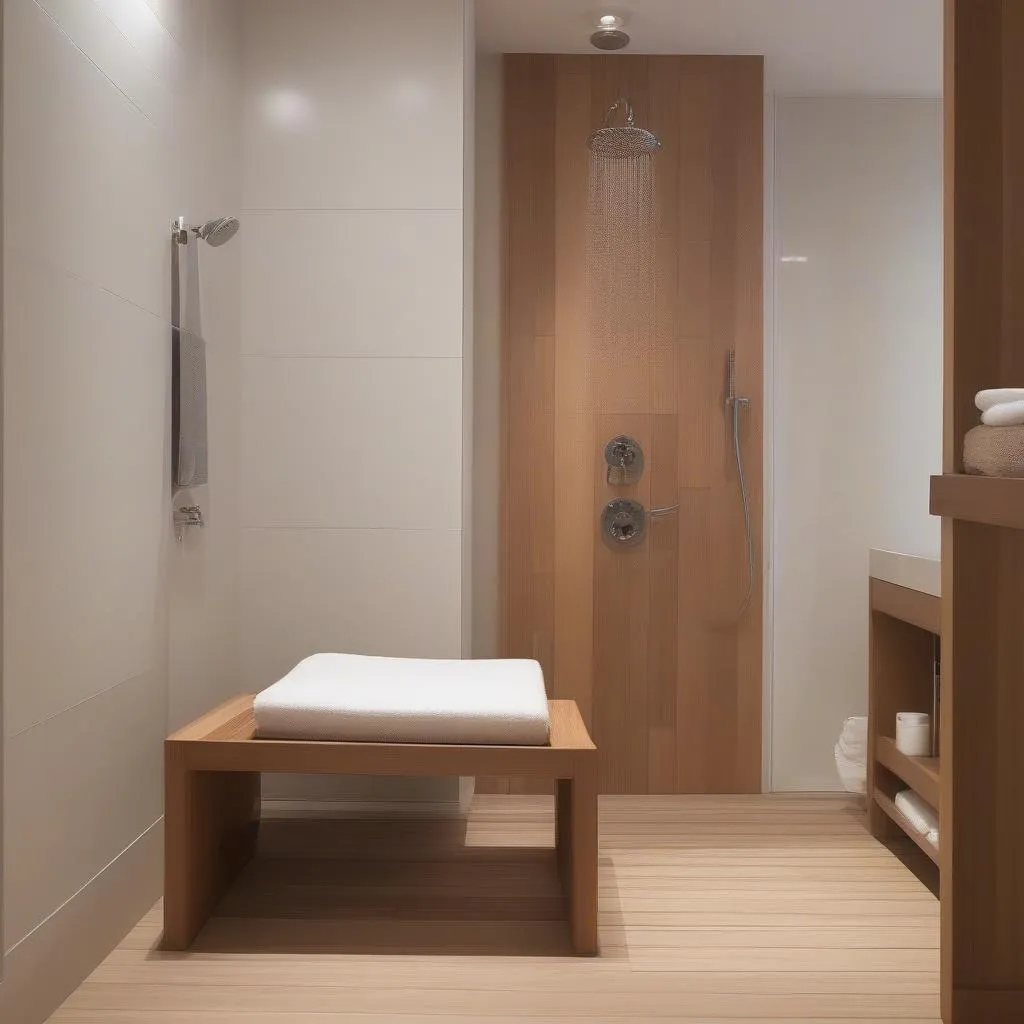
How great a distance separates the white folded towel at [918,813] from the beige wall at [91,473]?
1.78m

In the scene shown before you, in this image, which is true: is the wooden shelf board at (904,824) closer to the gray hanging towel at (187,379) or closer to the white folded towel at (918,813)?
the white folded towel at (918,813)

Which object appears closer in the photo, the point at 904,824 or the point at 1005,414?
the point at 1005,414

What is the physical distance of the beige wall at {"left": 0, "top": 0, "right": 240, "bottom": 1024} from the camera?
1.72m

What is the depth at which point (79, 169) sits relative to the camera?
1.94 metres

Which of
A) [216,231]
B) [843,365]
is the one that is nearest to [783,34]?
[843,365]

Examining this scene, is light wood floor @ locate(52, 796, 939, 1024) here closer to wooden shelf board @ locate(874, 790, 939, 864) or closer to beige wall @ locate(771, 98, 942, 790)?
wooden shelf board @ locate(874, 790, 939, 864)

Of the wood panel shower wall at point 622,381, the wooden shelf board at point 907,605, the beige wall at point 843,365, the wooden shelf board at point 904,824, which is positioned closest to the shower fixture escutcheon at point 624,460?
the wood panel shower wall at point 622,381

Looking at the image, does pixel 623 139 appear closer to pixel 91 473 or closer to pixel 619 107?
pixel 619 107

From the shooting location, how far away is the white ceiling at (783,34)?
304 cm

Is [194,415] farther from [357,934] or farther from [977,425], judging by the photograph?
[977,425]

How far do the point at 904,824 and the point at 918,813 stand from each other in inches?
2.7

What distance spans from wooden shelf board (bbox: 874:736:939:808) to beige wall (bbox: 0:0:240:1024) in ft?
5.82

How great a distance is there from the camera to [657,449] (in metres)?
3.37

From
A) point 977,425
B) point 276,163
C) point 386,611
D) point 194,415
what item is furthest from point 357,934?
point 276,163
